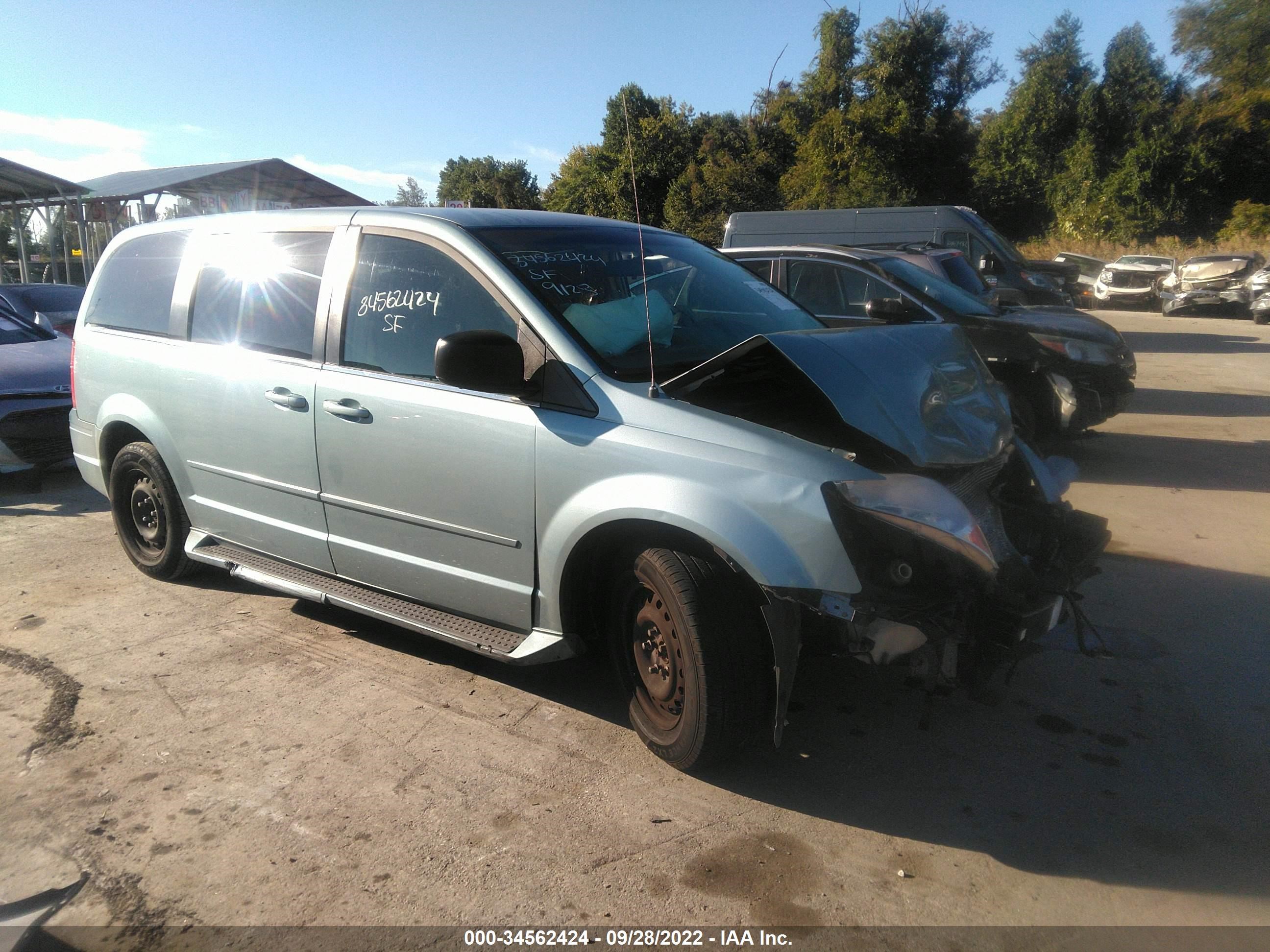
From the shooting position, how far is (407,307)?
12.9 ft

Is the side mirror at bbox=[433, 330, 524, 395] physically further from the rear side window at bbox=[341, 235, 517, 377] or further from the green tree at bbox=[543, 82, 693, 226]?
the green tree at bbox=[543, 82, 693, 226]

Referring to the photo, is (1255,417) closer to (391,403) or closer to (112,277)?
(391,403)

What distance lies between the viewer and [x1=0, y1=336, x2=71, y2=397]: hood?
7.68 metres

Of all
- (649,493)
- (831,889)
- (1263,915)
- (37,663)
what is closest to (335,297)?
(649,493)

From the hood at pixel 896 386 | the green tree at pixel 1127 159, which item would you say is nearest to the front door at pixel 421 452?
the hood at pixel 896 386

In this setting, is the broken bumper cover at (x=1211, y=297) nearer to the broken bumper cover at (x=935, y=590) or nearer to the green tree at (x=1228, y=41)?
the green tree at (x=1228, y=41)

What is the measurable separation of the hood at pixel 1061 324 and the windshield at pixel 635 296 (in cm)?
448

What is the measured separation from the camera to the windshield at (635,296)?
3.61 m

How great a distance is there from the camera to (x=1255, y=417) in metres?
10.1

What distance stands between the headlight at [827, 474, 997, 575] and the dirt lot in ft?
2.86

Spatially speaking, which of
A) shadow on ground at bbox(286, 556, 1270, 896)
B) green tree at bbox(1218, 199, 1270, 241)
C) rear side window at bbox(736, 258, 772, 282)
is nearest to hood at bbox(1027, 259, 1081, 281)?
rear side window at bbox(736, 258, 772, 282)

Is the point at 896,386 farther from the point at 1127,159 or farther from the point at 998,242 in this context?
the point at 1127,159

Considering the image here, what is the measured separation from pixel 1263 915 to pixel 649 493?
82.9 inches

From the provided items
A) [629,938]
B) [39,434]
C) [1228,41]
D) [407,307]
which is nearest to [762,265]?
[407,307]
